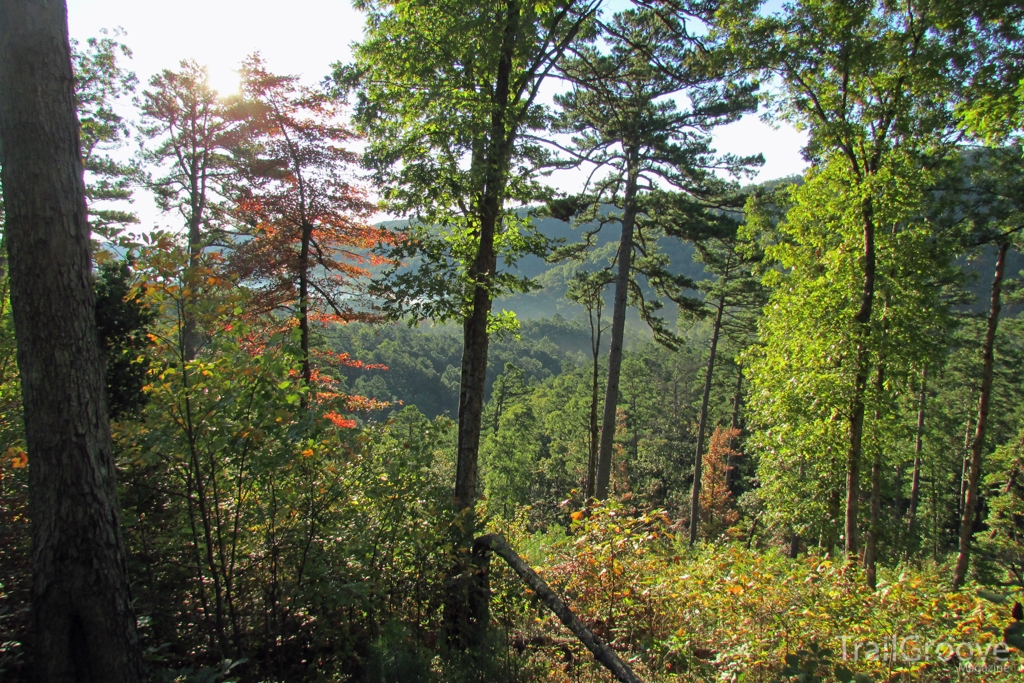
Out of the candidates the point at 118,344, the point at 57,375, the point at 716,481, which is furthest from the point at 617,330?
the point at 716,481

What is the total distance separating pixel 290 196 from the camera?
1162 cm

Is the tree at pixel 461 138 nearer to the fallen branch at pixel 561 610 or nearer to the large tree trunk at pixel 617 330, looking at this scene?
the fallen branch at pixel 561 610

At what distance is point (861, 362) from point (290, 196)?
11387 millimetres

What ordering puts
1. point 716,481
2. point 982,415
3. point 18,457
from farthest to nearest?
point 716,481, point 982,415, point 18,457

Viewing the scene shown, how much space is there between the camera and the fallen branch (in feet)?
12.3

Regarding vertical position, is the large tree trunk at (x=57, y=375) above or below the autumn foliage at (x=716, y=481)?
above

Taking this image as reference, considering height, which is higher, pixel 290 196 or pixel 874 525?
pixel 290 196

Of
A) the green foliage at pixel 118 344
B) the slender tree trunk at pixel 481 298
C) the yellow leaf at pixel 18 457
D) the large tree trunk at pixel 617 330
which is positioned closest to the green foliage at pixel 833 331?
the large tree trunk at pixel 617 330

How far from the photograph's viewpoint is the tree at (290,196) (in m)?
11.6

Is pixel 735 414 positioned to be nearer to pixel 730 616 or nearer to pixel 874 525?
pixel 874 525

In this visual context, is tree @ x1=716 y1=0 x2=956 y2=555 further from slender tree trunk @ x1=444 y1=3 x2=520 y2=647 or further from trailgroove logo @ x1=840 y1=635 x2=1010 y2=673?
trailgroove logo @ x1=840 y1=635 x2=1010 y2=673

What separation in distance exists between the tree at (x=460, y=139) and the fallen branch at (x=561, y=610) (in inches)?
20.4


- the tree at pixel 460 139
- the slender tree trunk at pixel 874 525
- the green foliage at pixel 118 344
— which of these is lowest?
the slender tree trunk at pixel 874 525

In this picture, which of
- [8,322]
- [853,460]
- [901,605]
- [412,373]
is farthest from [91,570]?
[412,373]
